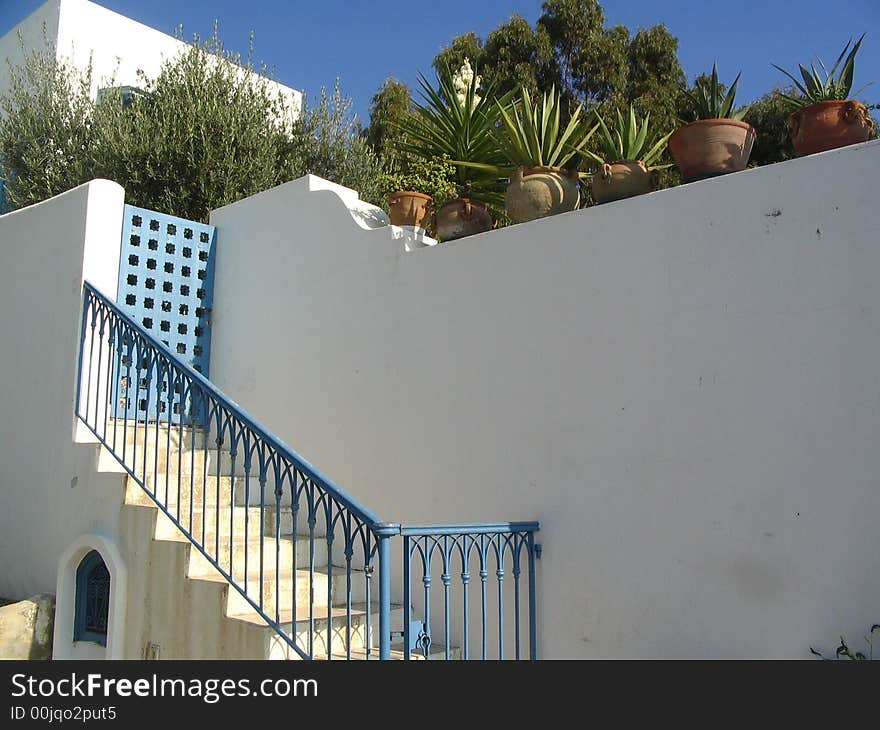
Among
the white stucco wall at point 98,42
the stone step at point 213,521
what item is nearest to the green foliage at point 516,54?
the white stucco wall at point 98,42

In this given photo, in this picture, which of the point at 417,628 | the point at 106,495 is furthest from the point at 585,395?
the point at 106,495

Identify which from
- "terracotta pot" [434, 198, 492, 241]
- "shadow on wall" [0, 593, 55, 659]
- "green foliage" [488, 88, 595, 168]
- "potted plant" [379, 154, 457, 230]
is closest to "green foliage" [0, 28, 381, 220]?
"potted plant" [379, 154, 457, 230]

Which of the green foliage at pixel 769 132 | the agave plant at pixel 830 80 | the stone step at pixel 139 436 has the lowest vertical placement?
the stone step at pixel 139 436

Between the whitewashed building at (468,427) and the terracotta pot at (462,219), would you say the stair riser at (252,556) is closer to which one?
the whitewashed building at (468,427)

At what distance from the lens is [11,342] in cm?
605

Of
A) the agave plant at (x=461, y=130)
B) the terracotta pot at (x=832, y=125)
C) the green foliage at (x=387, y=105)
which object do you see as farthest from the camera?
the green foliage at (x=387, y=105)

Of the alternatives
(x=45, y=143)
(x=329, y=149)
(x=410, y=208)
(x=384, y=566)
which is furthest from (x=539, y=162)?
(x=45, y=143)

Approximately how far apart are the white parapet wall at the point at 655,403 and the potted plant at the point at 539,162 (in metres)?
0.26

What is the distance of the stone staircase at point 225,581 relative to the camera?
3.86 m

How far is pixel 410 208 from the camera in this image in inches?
217

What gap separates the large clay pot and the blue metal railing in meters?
1.79

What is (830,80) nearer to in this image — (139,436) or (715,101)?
(715,101)
